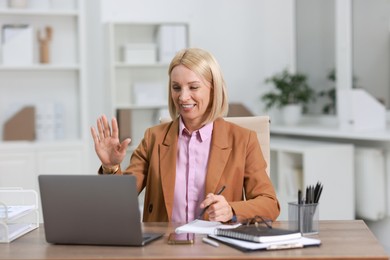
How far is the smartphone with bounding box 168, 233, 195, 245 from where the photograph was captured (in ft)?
5.93

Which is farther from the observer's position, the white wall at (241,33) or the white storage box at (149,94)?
the white wall at (241,33)

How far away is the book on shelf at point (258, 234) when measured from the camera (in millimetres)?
1750

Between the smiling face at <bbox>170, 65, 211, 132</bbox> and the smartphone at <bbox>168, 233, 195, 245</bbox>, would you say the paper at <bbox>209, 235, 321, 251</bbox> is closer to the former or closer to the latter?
the smartphone at <bbox>168, 233, 195, 245</bbox>

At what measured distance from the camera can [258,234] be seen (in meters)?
1.78

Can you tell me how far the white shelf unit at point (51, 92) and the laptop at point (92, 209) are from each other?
3.25 meters

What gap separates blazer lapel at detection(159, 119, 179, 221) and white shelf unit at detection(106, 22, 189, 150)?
9.43 ft

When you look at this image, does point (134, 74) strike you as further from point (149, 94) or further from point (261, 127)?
point (261, 127)

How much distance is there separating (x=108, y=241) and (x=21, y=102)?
373 cm

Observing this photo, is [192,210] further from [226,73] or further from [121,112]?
[226,73]

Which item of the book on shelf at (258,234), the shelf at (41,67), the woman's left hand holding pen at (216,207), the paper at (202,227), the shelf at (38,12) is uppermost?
the shelf at (38,12)

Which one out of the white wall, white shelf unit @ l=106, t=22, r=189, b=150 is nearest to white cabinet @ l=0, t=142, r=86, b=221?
white shelf unit @ l=106, t=22, r=189, b=150

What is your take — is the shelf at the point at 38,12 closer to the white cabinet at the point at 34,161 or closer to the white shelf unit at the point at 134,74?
the white shelf unit at the point at 134,74

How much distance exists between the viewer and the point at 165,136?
243cm

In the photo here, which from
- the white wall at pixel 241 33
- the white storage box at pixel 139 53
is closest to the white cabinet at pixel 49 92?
the white storage box at pixel 139 53
